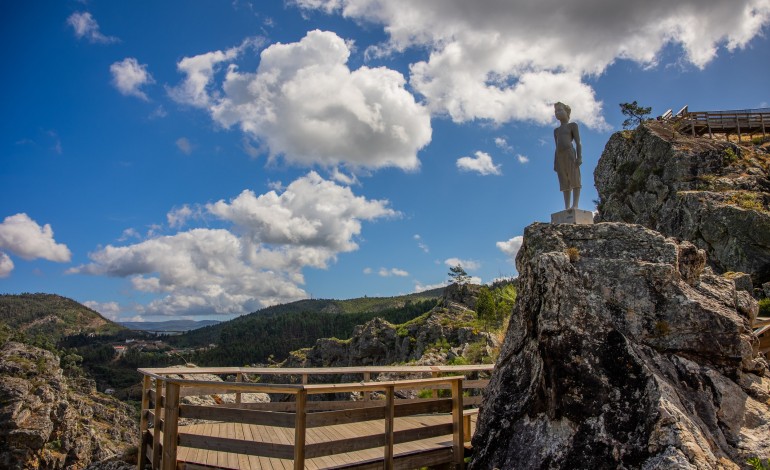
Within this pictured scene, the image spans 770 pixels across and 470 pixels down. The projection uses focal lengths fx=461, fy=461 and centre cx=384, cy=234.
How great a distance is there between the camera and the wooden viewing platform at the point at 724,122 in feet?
117

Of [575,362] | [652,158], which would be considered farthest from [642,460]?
[652,158]

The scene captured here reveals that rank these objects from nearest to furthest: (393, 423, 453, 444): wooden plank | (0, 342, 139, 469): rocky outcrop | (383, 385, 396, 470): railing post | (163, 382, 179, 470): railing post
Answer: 1. (163, 382, 179, 470): railing post
2. (383, 385, 396, 470): railing post
3. (393, 423, 453, 444): wooden plank
4. (0, 342, 139, 469): rocky outcrop

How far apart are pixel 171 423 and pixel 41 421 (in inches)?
2167

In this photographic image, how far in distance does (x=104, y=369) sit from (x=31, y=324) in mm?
91811

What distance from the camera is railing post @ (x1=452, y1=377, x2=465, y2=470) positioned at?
7.60 metres

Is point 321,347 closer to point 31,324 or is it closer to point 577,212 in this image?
point 577,212

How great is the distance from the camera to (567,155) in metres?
10.9

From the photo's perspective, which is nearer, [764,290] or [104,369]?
[764,290]

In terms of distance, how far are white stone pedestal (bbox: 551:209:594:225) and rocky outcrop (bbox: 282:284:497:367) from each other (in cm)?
1410

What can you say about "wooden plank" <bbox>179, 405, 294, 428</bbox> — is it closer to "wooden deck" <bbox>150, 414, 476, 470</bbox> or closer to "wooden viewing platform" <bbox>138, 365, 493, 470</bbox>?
"wooden viewing platform" <bbox>138, 365, 493, 470</bbox>

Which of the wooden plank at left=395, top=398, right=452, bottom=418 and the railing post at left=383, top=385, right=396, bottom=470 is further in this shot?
the wooden plank at left=395, top=398, right=452, bottom=418

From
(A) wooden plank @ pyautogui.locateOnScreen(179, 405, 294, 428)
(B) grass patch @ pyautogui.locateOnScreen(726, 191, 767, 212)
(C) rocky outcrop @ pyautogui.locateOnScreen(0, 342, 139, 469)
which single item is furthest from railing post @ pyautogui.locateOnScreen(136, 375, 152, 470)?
(C) rocky outcrop @ pyautogui.locateOnScreen(0, 342, 139, 469)

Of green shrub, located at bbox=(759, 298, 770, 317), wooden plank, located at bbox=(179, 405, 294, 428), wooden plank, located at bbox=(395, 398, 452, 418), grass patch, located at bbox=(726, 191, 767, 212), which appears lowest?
wooden plank, located at bbox=(395, 398, 452, 418)

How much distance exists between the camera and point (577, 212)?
9984 millimetres
